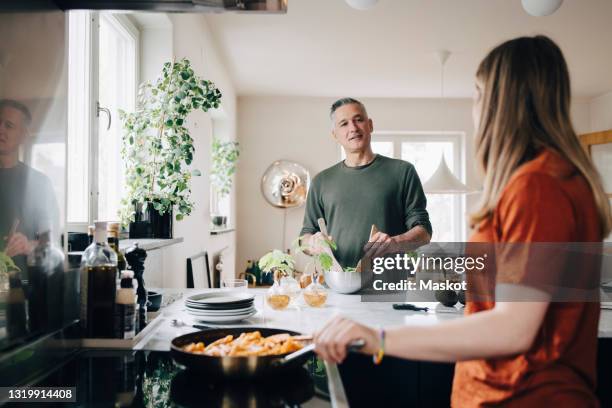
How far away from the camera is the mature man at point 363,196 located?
8.30ft

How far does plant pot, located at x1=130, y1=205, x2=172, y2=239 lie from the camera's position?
86.0 inches

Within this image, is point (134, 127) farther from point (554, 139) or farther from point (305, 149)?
point (305, 149)

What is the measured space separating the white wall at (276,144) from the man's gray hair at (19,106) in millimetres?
5387

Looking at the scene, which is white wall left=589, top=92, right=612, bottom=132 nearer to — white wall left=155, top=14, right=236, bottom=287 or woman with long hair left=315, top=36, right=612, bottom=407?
white wall left=155, top=14, right=236, bottom=287

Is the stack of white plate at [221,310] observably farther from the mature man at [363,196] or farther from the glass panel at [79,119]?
the mature man at [363,196]

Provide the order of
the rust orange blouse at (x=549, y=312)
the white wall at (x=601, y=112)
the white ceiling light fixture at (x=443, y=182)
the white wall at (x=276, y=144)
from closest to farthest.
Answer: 1. the rust orange blouse at (x=549, y=312)
2. the white ceiling light fixture at (x=443, y=182)
3. the white wall at (x=601, y=112)
4. the white wall at (x=276, y=144)

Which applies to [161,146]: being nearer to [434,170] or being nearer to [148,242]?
[148,242]

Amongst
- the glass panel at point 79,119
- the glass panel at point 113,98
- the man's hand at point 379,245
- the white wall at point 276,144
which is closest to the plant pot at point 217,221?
the white wall at point 276,144

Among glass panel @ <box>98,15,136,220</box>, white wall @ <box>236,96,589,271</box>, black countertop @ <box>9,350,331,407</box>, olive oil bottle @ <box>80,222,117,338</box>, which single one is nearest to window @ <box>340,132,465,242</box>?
white wall @ <box>236,96,589,271</box>

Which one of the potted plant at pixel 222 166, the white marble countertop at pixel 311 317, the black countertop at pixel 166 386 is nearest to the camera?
the black countertop at pixel 166 386

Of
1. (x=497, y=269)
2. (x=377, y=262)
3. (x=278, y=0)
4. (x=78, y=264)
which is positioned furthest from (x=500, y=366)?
(x=377, y=262)

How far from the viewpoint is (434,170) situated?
266 inches

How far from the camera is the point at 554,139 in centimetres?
87

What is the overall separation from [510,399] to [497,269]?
241 mm
